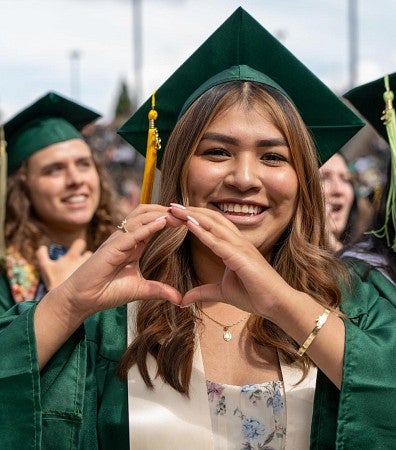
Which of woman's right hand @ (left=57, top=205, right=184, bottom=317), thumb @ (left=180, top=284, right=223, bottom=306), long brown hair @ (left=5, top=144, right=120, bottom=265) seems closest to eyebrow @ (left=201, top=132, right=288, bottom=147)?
woman's right hand @ (left=57, top=205, right=184, bottom=317)

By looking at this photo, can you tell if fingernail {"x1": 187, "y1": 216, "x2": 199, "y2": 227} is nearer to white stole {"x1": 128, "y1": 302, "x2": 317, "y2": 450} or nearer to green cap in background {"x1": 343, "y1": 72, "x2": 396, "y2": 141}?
white stole {"x1": 128, "y1": 302, "x2": 317, "y2": 450}

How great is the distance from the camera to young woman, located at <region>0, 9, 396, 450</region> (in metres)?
1.84

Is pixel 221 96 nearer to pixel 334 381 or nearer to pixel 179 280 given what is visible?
pixel 179 280

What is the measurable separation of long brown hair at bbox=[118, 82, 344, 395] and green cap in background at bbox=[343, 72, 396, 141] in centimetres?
61

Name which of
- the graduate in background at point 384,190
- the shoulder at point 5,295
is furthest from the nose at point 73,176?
the graduate in background at point 384,190

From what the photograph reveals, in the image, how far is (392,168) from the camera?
2748mm

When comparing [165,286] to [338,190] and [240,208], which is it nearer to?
[240,208]

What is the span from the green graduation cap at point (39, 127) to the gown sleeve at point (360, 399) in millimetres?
2587

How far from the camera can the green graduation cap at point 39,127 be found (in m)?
4.12

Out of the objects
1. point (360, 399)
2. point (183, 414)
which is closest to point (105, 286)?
point (183, 414)

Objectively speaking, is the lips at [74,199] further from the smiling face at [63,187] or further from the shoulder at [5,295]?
the shoulder at [5,295]

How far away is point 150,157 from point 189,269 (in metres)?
0.37

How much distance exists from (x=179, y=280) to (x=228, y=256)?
0.45 m

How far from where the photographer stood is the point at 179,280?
2211 mm
